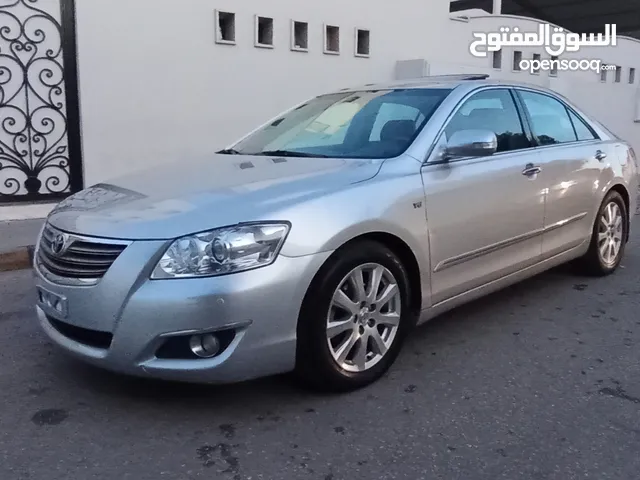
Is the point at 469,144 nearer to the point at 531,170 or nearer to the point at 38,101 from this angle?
the point at 531,170

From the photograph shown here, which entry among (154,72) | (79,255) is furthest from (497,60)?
(79,255)

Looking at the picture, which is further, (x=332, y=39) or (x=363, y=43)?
(x=363, y=43)

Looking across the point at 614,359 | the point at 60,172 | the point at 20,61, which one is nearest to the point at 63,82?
the point at 20,61

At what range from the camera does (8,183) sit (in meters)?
7.27

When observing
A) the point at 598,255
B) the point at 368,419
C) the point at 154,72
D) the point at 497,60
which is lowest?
the point at 368,419

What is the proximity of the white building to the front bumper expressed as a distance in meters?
4.89

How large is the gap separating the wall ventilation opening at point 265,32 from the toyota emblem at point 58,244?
237 inches

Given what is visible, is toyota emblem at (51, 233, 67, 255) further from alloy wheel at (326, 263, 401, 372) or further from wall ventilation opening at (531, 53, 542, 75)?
wall ventilation opening at (531, 53, 542, 75)

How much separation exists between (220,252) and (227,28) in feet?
20.5

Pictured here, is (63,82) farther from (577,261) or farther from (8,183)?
(577,261)

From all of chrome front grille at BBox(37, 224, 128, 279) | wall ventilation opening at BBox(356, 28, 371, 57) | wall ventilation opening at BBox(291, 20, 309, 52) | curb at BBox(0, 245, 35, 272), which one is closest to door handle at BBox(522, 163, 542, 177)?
chrome front grille at BBox(37, 224, 128, 279)

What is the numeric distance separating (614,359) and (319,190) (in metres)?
1.96

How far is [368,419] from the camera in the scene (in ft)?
10.0

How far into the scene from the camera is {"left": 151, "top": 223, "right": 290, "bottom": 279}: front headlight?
282 cm
